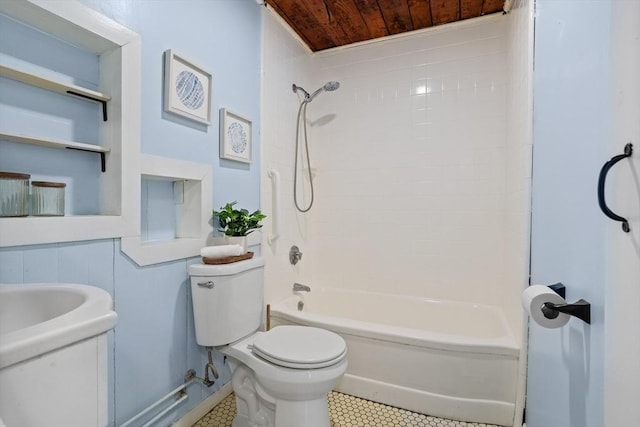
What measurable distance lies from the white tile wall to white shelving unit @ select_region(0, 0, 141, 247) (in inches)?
35.1

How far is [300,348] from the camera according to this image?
4.33 feet

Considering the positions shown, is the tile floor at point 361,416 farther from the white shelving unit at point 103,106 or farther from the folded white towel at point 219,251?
the white shelving unit at point 103,106

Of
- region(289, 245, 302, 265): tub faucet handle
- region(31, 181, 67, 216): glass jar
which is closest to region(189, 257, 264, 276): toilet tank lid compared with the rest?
region(31, 181, 67, 216): glass jar

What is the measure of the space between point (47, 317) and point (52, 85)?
750 mm

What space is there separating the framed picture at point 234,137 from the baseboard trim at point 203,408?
50.3 inches

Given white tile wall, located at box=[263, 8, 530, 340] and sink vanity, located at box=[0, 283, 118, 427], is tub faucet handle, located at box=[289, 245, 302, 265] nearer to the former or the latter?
white tile wall, located at box=[263, 8, 530, 340]

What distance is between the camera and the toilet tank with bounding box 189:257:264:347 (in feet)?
4.47

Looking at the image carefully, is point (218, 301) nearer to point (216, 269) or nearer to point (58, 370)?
point (216, 269)

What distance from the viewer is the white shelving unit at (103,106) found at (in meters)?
0.94

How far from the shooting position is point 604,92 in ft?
2.14

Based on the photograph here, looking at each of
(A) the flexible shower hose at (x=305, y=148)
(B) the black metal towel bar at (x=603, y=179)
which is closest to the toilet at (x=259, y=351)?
(A) the flexible shower hose at (x=305, y=148)

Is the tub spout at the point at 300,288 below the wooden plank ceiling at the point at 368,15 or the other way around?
below

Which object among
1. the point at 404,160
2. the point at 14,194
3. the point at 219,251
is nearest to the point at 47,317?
the point at 14,194

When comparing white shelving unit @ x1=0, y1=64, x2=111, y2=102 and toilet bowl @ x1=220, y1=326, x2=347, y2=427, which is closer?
white shelving unit @ x1=0, y1=64, x2=111, y2=102
